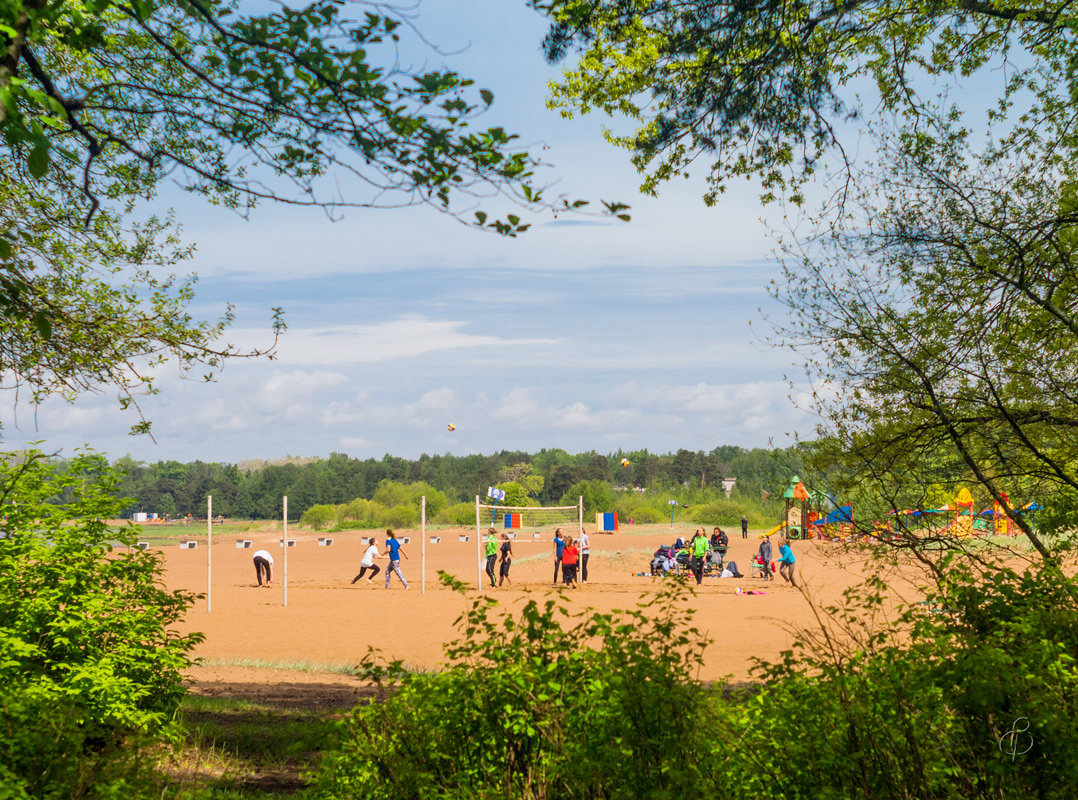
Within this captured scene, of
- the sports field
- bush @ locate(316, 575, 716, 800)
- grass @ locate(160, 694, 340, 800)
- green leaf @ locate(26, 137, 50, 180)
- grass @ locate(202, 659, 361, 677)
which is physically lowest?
the sports field

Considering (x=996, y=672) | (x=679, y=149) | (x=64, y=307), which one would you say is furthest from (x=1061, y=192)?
(x=64, y=307)

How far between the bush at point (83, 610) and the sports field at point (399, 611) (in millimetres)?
1908

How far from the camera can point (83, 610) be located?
19.4ft

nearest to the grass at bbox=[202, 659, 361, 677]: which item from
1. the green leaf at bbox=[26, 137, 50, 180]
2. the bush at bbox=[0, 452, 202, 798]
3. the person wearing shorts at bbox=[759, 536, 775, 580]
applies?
the bush at bbox=[0, 452, 202, 798]

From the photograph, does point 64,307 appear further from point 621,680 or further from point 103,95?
point 621,680

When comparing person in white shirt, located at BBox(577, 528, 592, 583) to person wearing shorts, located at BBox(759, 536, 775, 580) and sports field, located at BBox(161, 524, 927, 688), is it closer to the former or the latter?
sports field, located at BBox(161, 524, 927, 688)

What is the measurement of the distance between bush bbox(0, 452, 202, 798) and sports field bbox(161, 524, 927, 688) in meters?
1.91

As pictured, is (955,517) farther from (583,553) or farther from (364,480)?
(364,480)

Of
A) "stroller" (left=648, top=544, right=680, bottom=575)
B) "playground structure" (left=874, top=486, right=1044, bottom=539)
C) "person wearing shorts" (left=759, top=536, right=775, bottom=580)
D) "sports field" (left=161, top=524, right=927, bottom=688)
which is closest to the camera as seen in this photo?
"playground structure" (left=874, top=486, right=1044, bottom=539)

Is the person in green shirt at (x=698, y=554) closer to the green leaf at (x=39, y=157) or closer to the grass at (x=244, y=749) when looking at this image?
the grass at (x=244, y=749)

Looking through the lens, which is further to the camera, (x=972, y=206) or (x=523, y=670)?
(x=972, y=206)

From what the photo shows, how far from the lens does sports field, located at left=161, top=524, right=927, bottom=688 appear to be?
41.3 ft

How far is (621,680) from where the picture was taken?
4.10m

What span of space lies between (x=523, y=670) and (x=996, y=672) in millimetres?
2186
